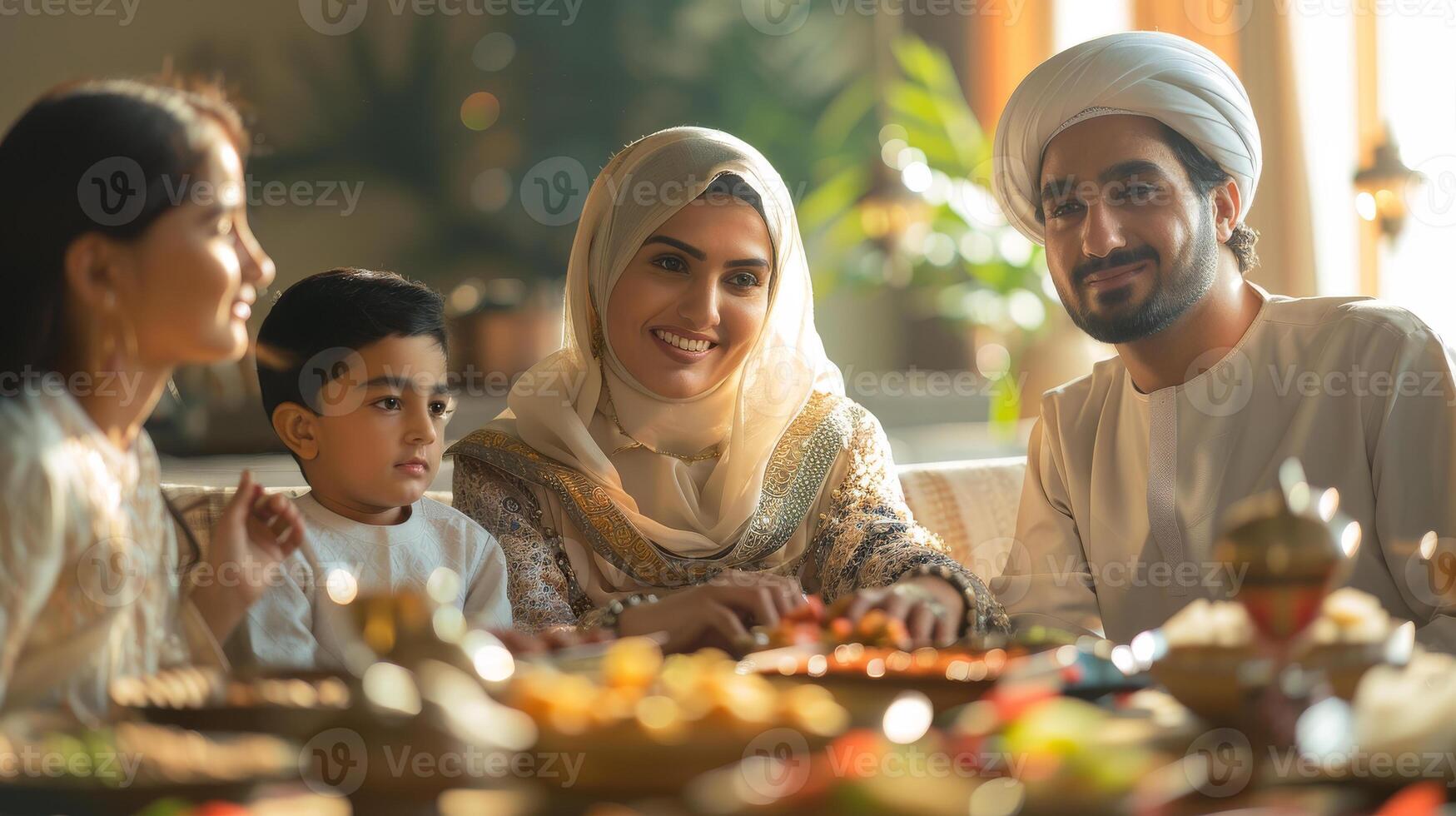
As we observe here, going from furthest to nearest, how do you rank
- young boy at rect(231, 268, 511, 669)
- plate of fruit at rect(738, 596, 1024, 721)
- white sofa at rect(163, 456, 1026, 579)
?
white sofa at rect(163, 456, 1026, 579) < young boy at rect(231, 268, 511, 669) < plate of fruit at rect(738, 596, 1024, 721)

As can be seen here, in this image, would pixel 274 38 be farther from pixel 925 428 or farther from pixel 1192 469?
pixel 1192 469

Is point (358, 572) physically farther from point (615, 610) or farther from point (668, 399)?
point (668, 399)

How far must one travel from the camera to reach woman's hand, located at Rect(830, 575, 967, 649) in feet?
4.54

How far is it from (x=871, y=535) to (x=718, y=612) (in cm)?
58

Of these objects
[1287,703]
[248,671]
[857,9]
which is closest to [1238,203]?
[1287,703]

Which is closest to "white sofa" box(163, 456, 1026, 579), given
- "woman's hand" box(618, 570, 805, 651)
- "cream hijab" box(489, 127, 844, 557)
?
"cream hijab" box(489, 127, 844, 557)

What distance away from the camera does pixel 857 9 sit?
20.0 feet

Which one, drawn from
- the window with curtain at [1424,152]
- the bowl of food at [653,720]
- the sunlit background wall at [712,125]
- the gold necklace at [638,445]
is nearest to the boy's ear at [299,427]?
the gold necklace at [638,445]

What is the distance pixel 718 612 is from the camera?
1.38m

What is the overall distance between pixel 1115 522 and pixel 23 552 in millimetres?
1478

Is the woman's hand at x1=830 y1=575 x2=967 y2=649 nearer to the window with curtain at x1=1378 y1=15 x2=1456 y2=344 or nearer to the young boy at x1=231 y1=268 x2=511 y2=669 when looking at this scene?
the young boy at x1=231 y1=268 x2=511 y2=669

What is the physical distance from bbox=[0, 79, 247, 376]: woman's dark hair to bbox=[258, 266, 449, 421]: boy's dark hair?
0.57 metres

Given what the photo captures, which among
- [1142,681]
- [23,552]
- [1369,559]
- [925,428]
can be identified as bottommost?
[925,428]

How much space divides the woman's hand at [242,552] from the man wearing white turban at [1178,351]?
1.12 metres
